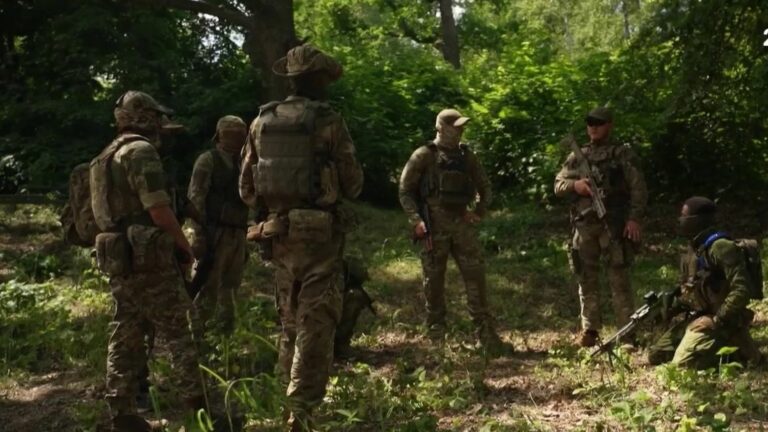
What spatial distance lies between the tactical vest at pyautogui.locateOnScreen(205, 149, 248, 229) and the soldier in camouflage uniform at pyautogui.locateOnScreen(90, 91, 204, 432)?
1.74 m

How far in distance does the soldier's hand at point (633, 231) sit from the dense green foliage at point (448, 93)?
10.9 feet

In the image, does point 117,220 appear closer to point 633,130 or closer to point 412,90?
point 633,130

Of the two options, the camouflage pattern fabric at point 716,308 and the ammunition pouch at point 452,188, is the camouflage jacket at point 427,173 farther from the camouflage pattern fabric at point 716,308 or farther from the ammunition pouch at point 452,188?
the camouflage pattern fabric at point 716,308

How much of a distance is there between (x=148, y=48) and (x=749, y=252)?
10.6 m

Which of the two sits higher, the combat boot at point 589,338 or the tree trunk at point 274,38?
the tree trunk at point 274,38

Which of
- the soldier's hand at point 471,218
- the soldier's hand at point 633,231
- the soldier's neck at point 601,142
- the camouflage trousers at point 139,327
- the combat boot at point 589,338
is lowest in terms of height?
the combat boot at point 589,338

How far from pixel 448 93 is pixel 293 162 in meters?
13.0

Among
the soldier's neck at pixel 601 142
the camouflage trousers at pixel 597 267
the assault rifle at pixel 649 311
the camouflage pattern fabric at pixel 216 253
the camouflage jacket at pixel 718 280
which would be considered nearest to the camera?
the camouflage jacket at pixel 718 280

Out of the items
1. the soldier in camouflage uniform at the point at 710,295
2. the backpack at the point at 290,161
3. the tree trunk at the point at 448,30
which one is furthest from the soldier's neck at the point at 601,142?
the tree trunk at the point at 448,30

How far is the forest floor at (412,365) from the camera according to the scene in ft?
16.7

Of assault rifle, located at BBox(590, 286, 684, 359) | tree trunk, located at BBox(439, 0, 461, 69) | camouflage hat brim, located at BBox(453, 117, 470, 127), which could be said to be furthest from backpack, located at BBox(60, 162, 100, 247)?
tree trunk, located at BBox(439, 0, 461, 69)

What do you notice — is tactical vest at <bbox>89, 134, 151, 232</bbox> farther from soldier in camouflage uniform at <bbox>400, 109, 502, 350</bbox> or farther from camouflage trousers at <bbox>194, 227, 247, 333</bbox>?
soldier in camouflage uniform at <bbox>400, 109, 502, 350</bbox>

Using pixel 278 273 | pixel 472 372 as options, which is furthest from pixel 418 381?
pixel 278 273

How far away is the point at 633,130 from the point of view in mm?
12391
